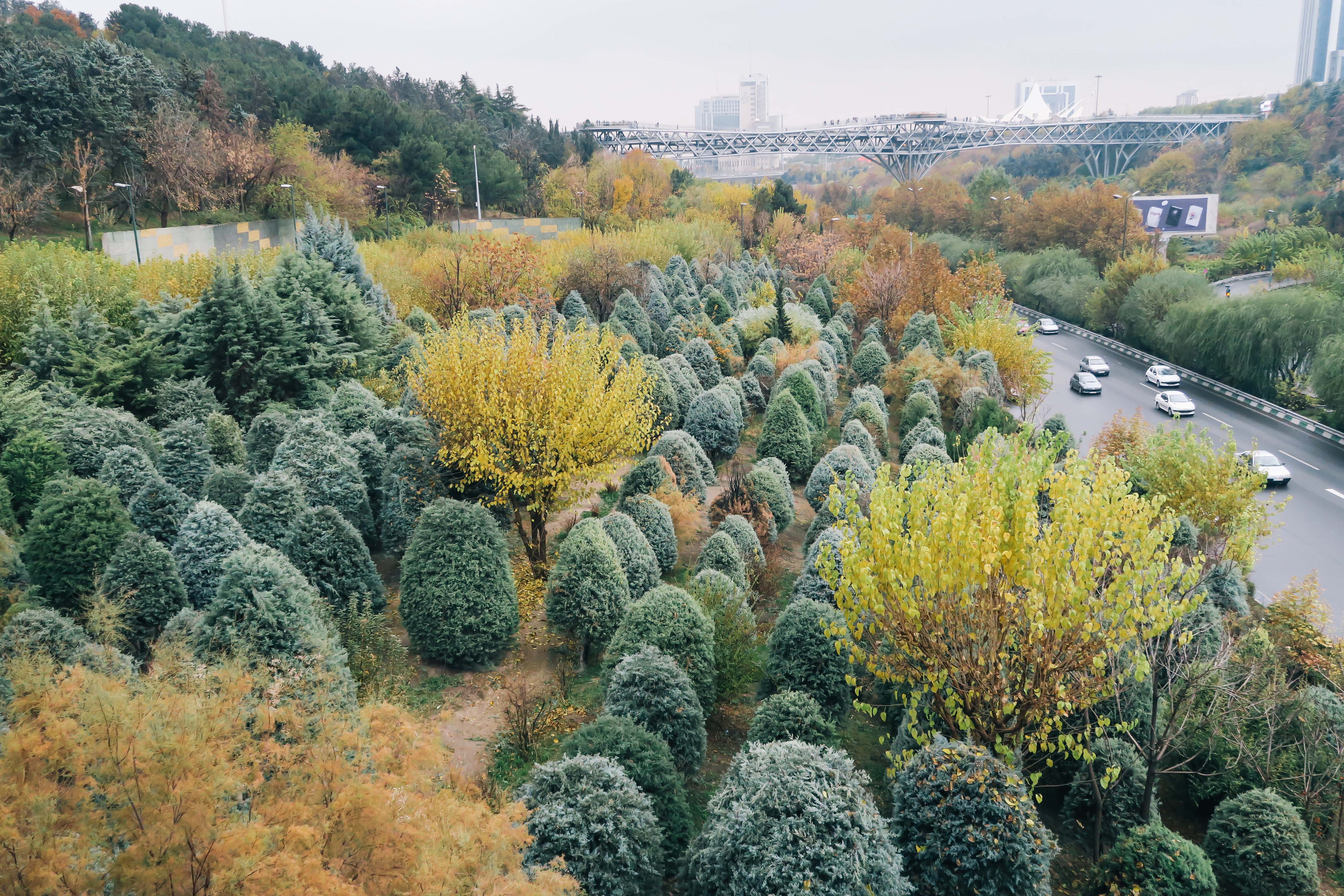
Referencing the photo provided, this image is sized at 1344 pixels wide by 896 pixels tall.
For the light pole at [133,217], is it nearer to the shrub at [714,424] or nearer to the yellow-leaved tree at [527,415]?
the yellow-leaved tree at [527,415]

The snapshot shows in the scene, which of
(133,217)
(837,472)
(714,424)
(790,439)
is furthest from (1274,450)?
(133,217)

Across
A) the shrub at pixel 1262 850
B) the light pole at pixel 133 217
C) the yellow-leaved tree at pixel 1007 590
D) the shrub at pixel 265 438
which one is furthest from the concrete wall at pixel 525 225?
the shrub at pixel 1262 850

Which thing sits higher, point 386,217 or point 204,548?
point 386,217

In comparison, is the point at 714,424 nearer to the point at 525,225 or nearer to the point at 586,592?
the point at 586,592

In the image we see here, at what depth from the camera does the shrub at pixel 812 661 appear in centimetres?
1180

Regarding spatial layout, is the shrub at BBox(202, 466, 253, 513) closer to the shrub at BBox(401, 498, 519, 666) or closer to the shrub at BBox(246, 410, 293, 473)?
the shrub at BBox(246, 410, 293, 473)

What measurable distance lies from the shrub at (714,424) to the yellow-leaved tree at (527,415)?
7842 millimetres

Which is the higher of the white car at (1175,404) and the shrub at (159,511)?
the shrub at (159,511)

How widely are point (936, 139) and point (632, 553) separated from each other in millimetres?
107869

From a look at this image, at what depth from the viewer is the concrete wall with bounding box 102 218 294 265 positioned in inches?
1324

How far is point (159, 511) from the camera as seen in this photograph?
45.2ft

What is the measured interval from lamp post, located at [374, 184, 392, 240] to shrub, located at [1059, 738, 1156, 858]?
4048cm

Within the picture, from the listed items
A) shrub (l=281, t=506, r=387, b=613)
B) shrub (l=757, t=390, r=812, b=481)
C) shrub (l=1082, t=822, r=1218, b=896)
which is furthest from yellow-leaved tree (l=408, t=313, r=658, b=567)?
shrub (l=1082, t=822, r=1218, b=896)

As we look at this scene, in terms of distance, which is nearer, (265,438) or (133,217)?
(265,438)
